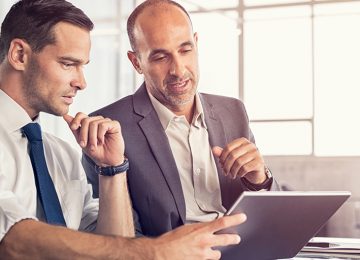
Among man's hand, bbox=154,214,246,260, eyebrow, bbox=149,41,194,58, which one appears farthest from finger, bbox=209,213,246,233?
eyebrow, bbox=149,41,194,58

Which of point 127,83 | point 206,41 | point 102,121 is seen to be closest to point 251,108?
point 206,41

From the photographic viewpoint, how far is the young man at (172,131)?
6.49ft

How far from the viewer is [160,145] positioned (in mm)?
2053

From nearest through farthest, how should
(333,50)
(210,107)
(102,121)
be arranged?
1. (102,121)
2. (210,107)
3. (333,50)

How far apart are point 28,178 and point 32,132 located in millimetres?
125

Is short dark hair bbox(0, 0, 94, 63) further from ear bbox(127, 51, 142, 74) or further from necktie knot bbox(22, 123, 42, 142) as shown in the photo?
ear bbox(127, 51, 142, 74)

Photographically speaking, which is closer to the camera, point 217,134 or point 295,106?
point 217,134

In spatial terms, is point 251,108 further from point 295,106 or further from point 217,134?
point 217,134

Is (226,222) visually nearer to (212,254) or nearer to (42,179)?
(212,254)

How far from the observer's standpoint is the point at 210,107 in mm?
2258

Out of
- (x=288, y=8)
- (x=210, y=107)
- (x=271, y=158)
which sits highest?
(x=288, y=8)

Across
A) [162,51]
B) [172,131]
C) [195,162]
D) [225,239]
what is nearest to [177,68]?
[162,51]

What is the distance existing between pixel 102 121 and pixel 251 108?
15.2ft

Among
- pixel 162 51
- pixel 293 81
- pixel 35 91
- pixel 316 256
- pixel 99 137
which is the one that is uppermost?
pixel 162 51
